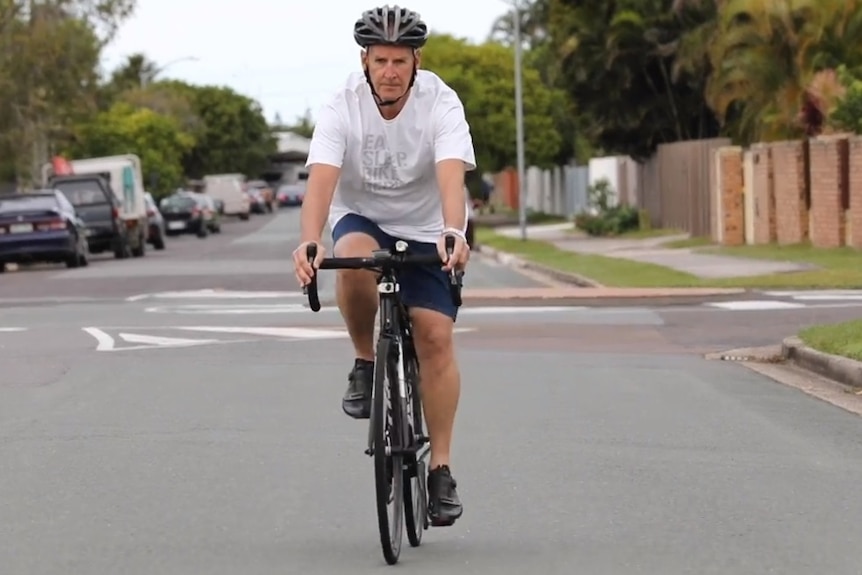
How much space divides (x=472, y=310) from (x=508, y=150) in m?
43.9

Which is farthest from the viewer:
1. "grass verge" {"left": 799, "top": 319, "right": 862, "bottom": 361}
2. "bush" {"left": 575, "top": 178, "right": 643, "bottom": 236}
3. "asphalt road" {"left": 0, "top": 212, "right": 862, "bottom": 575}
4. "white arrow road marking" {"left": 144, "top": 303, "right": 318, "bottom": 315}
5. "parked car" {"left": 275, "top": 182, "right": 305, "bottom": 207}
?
"parked car" {"left": 275, "top": 182, "right": 305, "bottom": 207}

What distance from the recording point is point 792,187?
3228 centimetres

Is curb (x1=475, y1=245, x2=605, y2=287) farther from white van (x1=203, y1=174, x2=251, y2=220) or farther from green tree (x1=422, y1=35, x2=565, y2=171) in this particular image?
white van (x1=203, y1=174, x2=251, y2=220)

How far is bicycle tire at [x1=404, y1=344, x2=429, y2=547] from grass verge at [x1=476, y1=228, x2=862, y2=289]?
16.8 meters

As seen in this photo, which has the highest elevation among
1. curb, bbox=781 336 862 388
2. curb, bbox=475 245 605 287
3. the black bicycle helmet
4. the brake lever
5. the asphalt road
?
the black bicycle helmet

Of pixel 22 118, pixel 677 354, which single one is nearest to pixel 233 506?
pixel 677 354

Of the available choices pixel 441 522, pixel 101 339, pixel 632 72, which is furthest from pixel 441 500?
pixel 632 72

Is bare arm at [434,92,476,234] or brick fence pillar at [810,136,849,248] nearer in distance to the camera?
bare arm at [434,92,476,234]

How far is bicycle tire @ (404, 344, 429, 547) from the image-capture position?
6.84 metres

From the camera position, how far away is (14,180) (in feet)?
217

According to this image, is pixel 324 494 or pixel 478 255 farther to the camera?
pixel 478 255

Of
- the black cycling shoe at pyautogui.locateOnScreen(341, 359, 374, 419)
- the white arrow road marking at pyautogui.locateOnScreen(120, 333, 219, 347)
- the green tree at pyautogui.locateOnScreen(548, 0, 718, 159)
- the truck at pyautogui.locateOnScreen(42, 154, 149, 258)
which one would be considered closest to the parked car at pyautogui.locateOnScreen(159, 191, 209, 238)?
the truck at pyautogui.locateOnScreen(42, 154, 149, 258)

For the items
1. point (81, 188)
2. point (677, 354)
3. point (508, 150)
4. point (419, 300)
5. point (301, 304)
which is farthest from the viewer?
point (508, 150)

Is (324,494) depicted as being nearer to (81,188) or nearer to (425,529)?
(425,529)
